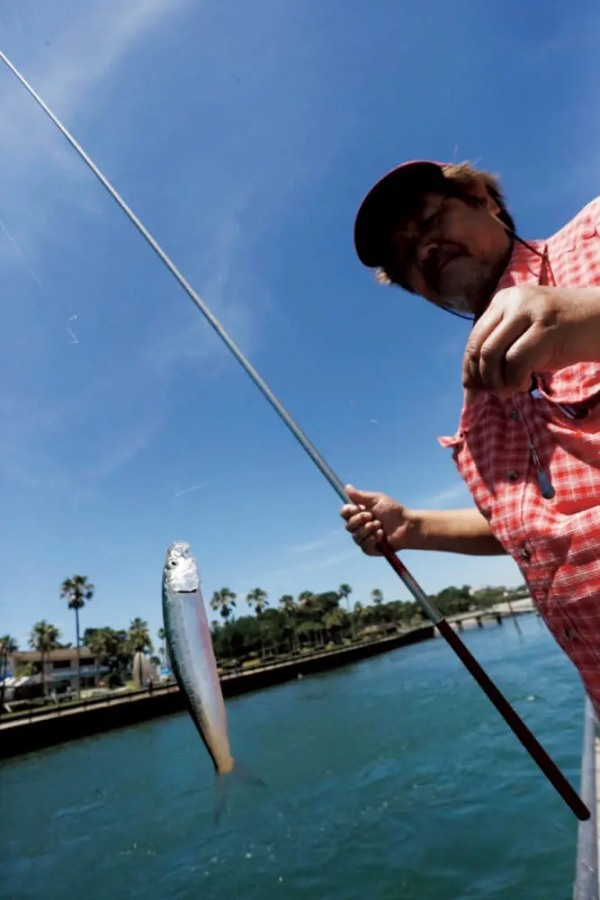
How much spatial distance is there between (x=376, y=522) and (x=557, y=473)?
1.02 meters

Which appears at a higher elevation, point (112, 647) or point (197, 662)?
point (112, 647)

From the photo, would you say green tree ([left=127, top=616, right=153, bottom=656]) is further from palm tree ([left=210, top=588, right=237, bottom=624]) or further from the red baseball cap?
the red baseball cap

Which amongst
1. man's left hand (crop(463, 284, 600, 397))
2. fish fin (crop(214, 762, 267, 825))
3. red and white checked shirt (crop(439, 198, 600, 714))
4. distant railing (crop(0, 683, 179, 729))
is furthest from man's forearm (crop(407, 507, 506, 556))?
distant railing (crop(0, 683, 179, 729))

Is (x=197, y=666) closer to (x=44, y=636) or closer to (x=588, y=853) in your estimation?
(x=588, y=853)

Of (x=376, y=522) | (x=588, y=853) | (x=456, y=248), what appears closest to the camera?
(x=456, y=248)

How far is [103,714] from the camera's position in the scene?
34031 mm

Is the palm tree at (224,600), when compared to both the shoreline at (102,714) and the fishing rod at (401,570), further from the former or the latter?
the fishing rod at (401,570)

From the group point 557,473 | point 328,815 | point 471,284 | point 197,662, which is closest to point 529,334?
point 557,473

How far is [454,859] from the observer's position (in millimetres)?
7922

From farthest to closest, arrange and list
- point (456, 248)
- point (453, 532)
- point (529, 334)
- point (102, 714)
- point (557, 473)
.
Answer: point (102, 714)
point (453, 532)
point (456, 248)
point (557, 473)
point (529, 334)

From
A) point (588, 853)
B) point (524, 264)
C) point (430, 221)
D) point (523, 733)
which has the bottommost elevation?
point (588, 853)

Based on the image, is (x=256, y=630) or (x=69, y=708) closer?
(x=69, y=708)

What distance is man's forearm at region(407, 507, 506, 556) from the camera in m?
2.11

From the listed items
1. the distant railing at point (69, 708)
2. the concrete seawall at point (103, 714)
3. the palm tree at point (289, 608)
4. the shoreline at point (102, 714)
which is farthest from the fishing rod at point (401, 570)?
the palm tree at point (289, 608)
